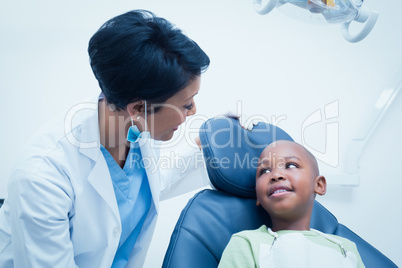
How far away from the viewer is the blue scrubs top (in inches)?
40.4

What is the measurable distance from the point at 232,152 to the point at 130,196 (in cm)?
37

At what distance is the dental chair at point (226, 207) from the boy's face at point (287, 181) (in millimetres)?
51

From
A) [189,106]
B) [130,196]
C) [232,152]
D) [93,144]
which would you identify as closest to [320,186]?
[232,152]

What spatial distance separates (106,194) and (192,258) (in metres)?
0.31

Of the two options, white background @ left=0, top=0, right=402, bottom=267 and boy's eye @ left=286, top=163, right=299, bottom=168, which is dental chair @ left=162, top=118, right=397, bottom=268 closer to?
boy's eye @ left=286, top=163, right=299, bottom=168

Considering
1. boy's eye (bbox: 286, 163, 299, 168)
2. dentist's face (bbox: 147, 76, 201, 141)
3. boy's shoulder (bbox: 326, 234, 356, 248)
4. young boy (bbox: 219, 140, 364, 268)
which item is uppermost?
dentist's face (bbox: 147, 76, 201, 141)

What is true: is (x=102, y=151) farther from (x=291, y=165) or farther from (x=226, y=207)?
(x=291, y=165)

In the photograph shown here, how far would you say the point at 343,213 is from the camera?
1647 millimetres

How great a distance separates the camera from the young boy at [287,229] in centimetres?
87

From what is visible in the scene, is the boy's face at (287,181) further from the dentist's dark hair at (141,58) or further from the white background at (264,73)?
the white background at (264,73)

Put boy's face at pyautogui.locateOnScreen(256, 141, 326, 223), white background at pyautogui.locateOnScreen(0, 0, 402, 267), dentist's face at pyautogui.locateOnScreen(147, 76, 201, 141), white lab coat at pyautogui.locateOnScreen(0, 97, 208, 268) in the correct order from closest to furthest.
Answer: white lab coat at pyautogui.locateOnScreen(0, 97, 208, 268) → dentist's face at pyautogui.locateOnScreen(147, 76, 201, 141) → boy's face at pyautogui.locateOnScreen(256, 141, 326, 223) → white background at pyautogui.locateOnScreen(0, 0, 402, 267)

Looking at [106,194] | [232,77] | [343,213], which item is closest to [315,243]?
[106,194]

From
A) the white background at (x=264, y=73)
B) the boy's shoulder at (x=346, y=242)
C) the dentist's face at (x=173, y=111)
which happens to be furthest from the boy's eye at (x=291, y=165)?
the white background at (x=264, y=73)

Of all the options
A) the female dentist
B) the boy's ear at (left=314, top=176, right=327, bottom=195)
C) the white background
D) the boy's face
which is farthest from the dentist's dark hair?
the white background
